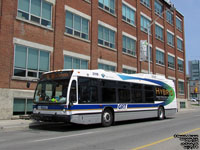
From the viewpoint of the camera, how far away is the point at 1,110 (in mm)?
15070

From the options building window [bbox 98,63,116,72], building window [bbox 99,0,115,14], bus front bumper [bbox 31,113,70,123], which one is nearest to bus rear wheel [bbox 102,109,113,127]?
bus front bumper [bbox 31,113,70,123]

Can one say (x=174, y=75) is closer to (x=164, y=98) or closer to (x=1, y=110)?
(x=164, y=98)

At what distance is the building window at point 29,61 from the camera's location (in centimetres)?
1648

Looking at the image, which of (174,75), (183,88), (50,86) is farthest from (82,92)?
(183,88)

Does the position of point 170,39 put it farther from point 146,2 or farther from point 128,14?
point 128,14

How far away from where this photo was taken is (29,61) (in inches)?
675

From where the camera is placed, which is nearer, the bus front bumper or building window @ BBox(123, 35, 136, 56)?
the bus front bumper

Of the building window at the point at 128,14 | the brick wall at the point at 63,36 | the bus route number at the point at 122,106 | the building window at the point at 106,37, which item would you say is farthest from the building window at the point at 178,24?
the bus route number at the point at 122,106

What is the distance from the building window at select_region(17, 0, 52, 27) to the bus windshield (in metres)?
7.31

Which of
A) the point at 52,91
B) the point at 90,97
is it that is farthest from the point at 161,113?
the point at 52,91

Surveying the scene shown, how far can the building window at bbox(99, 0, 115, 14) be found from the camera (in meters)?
25.0

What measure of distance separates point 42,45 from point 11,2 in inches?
145

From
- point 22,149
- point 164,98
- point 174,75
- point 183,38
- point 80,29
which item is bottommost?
point 22,149

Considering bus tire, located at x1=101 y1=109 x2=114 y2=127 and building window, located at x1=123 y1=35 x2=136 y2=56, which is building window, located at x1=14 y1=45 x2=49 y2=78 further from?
building window, located at x1=123 y1=35 x2=136 y2=56
